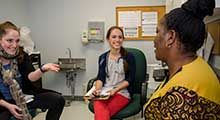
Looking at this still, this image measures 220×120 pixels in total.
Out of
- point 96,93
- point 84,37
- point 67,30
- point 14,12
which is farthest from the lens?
point 67,30

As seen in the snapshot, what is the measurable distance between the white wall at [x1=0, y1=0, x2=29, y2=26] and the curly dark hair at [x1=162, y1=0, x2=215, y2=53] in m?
3.37

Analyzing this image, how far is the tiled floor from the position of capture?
392 centimetres

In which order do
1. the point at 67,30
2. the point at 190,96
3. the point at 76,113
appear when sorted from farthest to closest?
the point at 67,30
the point at 76,113
the point at 190,96

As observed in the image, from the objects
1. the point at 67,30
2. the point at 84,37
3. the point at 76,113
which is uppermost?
the point at 67,30

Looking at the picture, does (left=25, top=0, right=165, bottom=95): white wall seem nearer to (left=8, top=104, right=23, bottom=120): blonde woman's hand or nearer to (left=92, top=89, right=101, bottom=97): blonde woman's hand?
(left=92, top=89, right=101, bottom=97): blonde woman's hand

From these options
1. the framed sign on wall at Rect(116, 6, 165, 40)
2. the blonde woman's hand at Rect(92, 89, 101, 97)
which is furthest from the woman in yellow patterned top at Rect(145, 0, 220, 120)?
the framed sign on wall at Rect(116, 6, 165, 40)

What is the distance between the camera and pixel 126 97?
2.86 metres

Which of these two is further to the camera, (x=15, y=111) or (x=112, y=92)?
(x=112, y=92)

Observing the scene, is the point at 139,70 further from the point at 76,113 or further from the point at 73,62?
the point at 73,62

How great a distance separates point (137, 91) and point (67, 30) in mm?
1959

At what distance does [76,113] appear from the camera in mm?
4141

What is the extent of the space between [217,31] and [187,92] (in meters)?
0.95

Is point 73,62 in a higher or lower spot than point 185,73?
lower

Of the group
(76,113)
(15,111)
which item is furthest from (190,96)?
(76,113)
